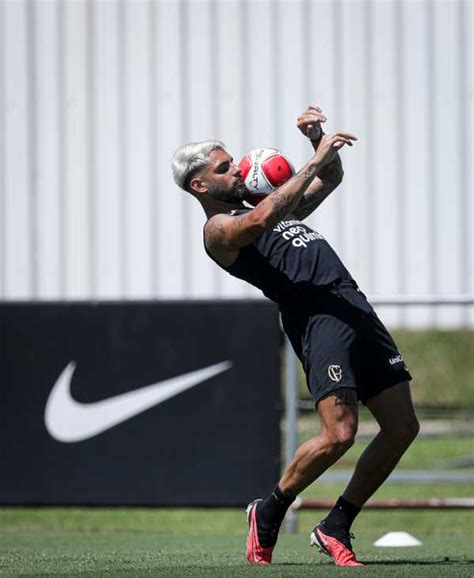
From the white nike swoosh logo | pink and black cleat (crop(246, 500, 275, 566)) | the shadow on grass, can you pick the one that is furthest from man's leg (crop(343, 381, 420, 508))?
the white nike swoosh logo

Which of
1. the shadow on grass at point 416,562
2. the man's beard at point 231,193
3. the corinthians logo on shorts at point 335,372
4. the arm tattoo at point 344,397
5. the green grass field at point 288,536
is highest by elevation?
the man's beard at point 231,193

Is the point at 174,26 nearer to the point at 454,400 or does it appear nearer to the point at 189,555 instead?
the point at 454,400

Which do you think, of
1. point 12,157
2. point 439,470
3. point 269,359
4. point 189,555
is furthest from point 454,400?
point 189,555

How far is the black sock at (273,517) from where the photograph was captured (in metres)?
6.12

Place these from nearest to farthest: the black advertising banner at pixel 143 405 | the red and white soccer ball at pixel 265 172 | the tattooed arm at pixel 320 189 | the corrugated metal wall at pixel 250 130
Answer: the red and white soccer ball at pixel 265 172 → the tattooed arm at pixel 320 189 → the black advertising banner at pixel 143 405 → the corrugated metal wall at pixel 250 130

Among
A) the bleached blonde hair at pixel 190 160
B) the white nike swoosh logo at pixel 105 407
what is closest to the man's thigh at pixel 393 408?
the bleached blonde hair at pixel 190 160

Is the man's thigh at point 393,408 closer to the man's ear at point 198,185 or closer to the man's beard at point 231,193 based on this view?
the man's beard at point 231,193

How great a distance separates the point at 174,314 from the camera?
31.8ft

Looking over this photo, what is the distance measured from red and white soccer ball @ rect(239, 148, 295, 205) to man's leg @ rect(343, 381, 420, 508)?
3.60 ft

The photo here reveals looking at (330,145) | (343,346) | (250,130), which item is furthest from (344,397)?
(250,130)

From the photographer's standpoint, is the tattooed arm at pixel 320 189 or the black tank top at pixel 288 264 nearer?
the black tank top at pixel 288 264

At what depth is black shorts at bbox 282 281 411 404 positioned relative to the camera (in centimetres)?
604

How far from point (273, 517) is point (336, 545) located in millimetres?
312

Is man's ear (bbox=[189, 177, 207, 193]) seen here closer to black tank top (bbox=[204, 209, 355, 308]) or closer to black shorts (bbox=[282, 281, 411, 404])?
black tank top (bbox=[204, 209, 355, 308])
